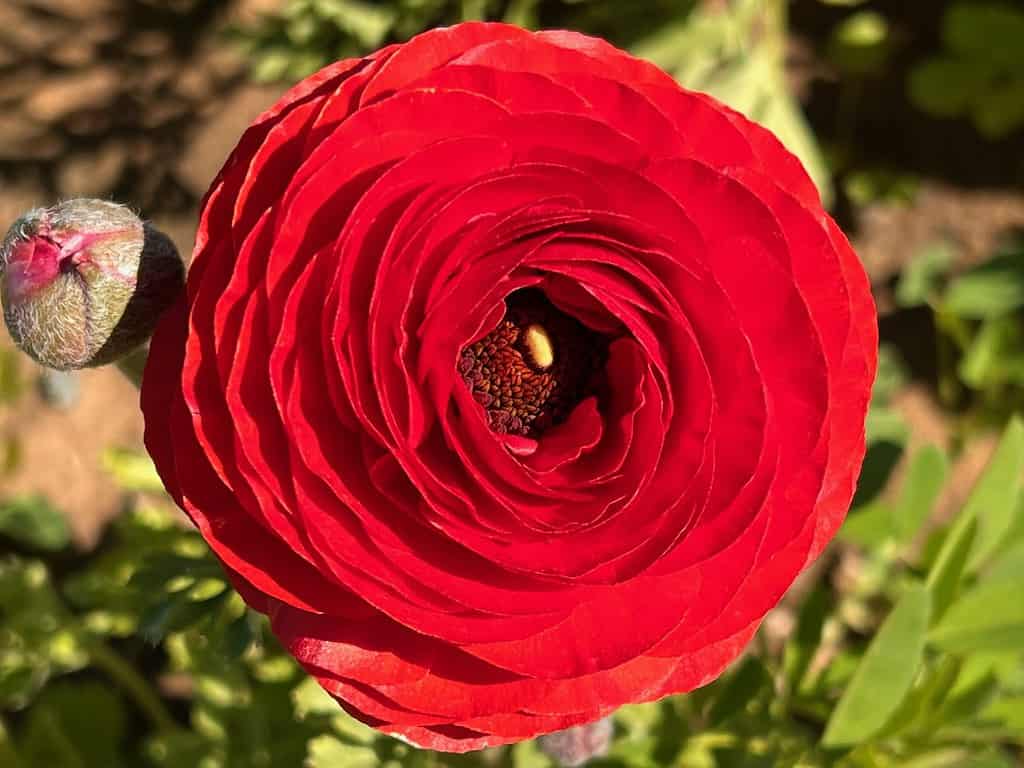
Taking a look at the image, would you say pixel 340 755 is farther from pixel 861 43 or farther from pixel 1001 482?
pixel 861 43

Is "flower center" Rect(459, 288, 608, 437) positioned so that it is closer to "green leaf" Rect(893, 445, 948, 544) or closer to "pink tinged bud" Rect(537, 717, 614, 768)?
"pink tinged bud" Rect(537, 717, 614, 768)

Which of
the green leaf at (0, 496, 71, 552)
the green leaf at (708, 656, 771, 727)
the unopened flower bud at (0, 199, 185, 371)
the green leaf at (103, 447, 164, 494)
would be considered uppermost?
the unopened flower bud at (0, 199, 185, 371)

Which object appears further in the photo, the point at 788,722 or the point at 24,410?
the point at 24,410

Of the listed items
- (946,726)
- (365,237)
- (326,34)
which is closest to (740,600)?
(365,237)

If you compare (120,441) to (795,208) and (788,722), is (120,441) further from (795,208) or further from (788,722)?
(795,208)

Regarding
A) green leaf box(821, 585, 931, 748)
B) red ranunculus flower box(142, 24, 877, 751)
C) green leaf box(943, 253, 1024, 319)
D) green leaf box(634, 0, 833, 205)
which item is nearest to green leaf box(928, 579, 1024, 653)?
green leaf box(821, 585, 931, 748)

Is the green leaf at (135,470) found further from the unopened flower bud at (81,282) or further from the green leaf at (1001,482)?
the green leaf at (1001,482)

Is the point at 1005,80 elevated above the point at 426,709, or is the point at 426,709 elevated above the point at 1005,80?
the point at 1005,80
